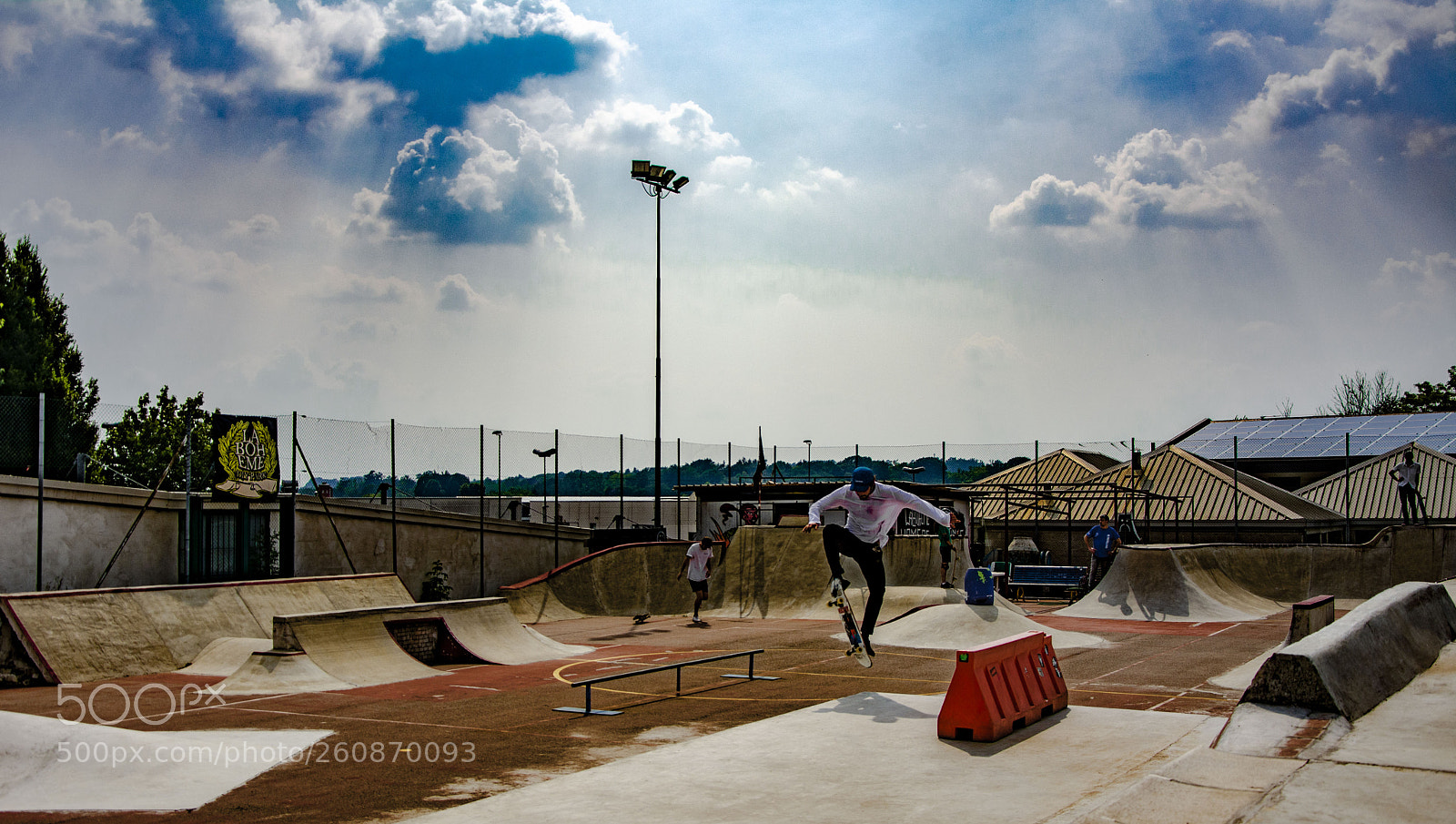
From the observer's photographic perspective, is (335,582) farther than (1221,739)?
Yes

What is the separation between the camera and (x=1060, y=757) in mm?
6820

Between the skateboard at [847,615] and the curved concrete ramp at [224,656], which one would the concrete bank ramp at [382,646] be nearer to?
the curved concrete ramp at [224,656]

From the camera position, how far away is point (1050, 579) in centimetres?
2564

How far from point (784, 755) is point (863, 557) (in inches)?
127

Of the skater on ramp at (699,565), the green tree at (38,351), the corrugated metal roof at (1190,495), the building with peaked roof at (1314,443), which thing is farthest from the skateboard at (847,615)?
the building with peaked roof at (1314,443)

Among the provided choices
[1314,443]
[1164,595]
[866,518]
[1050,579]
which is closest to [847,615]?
[866,518]

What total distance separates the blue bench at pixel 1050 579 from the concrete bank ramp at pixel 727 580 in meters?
3.40

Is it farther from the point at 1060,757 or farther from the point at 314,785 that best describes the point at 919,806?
the point at 314,785

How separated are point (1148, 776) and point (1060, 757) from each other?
1674 millimetres

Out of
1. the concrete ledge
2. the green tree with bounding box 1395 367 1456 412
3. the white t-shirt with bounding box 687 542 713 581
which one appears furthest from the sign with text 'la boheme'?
the green tree with bounding box 1395 367 1456 412

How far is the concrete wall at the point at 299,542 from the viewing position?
56.2 ft

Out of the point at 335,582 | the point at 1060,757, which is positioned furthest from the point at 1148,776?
the point at 335,582

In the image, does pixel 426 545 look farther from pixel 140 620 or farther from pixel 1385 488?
pixel 1385 488

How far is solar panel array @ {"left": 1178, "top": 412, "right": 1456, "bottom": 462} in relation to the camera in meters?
41.8
